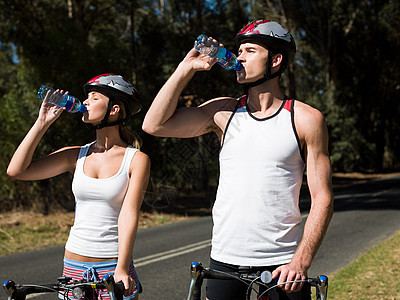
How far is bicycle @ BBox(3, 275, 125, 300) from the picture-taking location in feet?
7.84

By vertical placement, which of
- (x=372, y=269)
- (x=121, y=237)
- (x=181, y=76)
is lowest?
(x=372, y=269)

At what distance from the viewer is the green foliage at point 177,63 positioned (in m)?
17.0

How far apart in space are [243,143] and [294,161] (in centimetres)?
28

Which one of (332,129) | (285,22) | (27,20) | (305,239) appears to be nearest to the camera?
(305,239)

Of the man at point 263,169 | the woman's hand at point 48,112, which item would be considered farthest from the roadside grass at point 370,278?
the woman's hand at point 48,112

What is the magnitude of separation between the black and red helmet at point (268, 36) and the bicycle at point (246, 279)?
3.88ft

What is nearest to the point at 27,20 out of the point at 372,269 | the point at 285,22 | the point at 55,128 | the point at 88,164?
the point at 55,128

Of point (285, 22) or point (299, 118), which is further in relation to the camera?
point (285, 22)

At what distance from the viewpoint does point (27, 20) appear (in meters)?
18.8

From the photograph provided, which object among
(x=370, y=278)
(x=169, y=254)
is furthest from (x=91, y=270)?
(x=169, y=254)

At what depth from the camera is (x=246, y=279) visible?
8.05 ft

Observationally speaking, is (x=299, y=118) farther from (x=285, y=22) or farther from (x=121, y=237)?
(x=285, y=22)

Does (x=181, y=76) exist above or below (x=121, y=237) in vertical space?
above

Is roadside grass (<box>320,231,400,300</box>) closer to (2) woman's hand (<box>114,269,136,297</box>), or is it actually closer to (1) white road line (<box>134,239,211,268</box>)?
(1) white road line (<box>134,239,211,268</box>)
